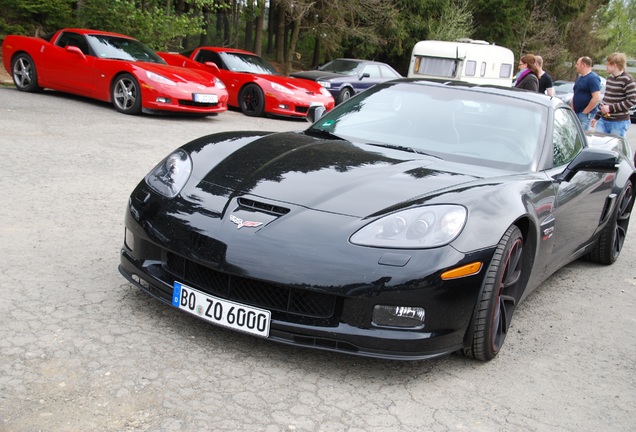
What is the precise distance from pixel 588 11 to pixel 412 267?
53.0m

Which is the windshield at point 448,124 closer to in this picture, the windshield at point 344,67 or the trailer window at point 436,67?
the windshield at point 344,67

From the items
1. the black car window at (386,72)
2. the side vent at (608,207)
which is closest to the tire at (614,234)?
the side vent at (608,207)

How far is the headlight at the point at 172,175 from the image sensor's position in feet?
12.5

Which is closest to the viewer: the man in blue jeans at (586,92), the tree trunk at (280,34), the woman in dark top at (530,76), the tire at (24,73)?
the man in blue jeans at (586,92)

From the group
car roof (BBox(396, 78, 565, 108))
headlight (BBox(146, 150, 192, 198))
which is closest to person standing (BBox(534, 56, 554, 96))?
car roof (BBox(396, 78, 565, 108))

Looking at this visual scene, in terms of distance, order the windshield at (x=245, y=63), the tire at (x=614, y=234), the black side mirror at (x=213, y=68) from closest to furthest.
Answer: the tire at (x=614, y=234)
the black side mirror at (x=213, y=68)
the windshield at (x=245, y=63)

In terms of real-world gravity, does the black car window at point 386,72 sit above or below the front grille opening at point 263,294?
above

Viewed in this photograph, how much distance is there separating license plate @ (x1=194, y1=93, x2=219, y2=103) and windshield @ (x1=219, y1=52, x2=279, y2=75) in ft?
9.36

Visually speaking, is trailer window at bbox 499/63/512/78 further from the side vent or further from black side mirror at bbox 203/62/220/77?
the side vent

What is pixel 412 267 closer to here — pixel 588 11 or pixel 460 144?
pixel 460 144

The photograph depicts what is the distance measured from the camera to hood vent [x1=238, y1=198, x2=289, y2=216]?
3443 mm

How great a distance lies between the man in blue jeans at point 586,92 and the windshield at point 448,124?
18.4 ft

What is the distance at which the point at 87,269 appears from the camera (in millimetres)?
4414

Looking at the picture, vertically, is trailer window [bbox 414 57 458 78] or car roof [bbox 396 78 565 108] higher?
car roof [bbox 396 78 565 108]
